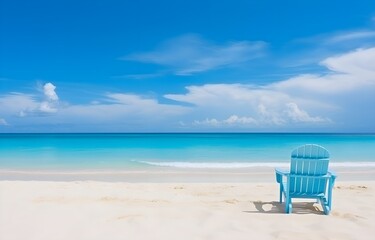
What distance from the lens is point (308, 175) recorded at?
5.07 metres

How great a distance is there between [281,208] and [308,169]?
80 centimetres

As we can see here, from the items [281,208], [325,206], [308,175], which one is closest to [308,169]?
[308,175]

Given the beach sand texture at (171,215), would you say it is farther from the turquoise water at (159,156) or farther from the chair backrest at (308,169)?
the turquoise water at (159,156)

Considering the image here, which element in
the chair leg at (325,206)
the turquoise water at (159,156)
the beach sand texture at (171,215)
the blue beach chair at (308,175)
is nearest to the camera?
the beach sand texture at (171,215)

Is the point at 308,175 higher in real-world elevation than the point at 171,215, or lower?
higher

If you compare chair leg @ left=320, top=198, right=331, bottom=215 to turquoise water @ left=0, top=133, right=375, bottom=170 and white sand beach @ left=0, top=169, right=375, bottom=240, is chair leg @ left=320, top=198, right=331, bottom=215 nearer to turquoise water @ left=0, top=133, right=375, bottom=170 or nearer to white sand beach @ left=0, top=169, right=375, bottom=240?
white sand beach @ left=0, top=169, right=375, bottom=240

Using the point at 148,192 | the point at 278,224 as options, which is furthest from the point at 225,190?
the point at 278,224

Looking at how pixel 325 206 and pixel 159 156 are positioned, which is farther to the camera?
pixel 159 156

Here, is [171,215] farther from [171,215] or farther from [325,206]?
[325,206]

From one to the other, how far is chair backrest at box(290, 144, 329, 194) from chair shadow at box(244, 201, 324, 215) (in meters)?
0.31

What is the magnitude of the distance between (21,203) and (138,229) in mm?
2311

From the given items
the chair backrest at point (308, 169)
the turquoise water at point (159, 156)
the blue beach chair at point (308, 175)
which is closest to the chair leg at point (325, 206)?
the blue beach chair at point (308, 175)

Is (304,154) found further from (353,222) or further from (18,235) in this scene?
(18,235)

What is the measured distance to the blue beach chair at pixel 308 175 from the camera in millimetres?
5027
